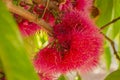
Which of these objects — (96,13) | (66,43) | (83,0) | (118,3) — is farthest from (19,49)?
(118,3)

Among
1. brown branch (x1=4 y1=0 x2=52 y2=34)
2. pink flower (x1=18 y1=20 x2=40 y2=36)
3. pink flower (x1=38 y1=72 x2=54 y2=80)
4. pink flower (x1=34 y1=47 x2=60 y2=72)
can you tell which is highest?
brown branch (x1=4 y1=0 x2=52 y2=34)

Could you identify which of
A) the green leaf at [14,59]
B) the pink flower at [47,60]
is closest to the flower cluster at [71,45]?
the pink flower at [47,60]

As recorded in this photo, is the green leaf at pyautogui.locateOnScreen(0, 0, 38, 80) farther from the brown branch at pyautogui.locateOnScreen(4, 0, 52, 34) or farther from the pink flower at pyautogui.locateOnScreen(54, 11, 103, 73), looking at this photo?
the pink flower at pyautogui.locateOnScreen(54, 11, 103, 73)

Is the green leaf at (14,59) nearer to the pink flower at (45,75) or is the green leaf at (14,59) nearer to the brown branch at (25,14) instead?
the brown branch at (25,14)

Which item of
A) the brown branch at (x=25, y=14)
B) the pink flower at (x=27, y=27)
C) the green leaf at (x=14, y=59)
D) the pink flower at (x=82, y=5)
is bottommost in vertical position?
the green leaf at (x=14, y=59)

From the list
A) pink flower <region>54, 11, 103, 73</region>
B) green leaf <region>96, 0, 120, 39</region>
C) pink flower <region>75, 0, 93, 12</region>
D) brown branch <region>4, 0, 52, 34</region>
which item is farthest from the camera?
green leaf <region>96, 0, 120, 39</region>

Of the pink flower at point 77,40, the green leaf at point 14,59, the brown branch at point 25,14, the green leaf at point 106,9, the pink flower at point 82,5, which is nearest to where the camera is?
the green leaf at point 14,59

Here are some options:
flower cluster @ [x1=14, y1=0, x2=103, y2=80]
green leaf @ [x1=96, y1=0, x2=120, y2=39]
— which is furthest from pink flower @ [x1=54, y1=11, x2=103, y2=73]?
green leaf @ [x1=96, y1=0, x2=120, y2=39]

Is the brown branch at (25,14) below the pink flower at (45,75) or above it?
above

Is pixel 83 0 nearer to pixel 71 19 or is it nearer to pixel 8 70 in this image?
pixel 71 19
